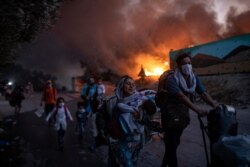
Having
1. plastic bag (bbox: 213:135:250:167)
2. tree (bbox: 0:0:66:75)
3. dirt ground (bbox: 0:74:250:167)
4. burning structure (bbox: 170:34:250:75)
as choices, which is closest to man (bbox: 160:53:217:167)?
plastic bag (bbox: 213:135:250:167)

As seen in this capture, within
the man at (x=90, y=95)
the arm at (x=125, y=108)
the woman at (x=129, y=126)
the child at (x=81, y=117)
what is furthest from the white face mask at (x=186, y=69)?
the man at (x=90, y=95)

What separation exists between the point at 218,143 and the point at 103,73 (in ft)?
164

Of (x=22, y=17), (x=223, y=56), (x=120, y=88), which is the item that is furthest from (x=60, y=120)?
(x=223, y=56)

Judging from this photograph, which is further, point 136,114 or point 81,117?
point 81,117

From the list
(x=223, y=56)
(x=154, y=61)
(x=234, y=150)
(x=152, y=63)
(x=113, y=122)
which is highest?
(x=154, y=61)

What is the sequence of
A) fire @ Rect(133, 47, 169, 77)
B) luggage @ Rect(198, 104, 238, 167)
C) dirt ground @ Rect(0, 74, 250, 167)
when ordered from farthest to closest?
fire @ Rect(133, 47, 169, 77) < dirt ground @ Rect(0, 74, 250, 167) < luggage @ Rect(198, 104, 238, 167)

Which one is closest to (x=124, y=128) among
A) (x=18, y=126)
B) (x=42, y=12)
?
(x=42, y=12)

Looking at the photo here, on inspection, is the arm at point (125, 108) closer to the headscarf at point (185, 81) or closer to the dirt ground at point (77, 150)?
the headscarf at point (185, 81)

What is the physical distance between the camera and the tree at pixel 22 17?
4695 millimetres

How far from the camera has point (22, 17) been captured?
5066 mm

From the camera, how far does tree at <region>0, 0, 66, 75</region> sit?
4.70m

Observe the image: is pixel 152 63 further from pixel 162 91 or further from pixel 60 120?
pixel 162 91

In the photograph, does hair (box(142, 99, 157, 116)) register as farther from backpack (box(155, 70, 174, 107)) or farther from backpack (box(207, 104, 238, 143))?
backpack (box(207, 104, 238, 143))

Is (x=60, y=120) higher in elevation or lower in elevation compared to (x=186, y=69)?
lower
